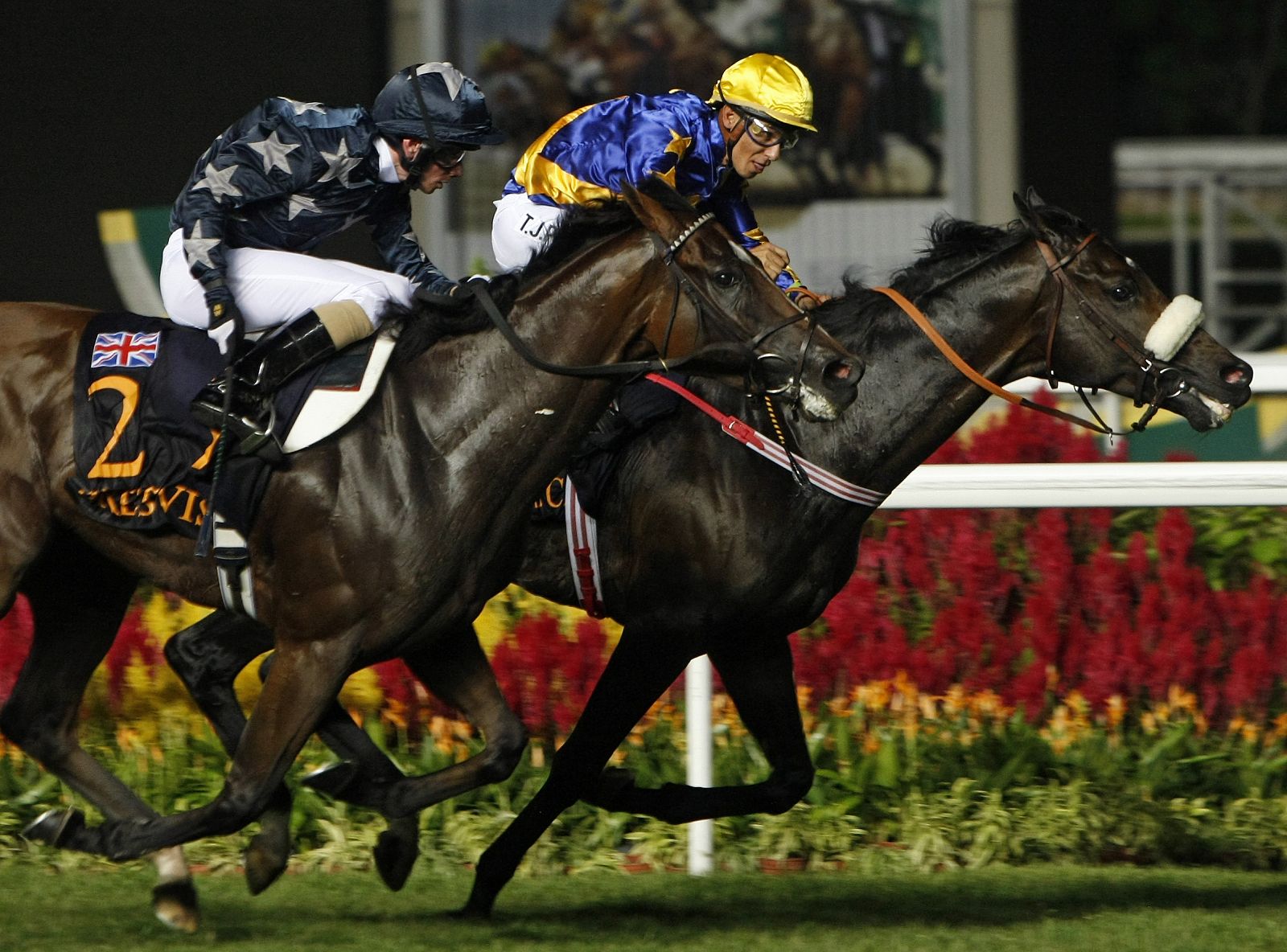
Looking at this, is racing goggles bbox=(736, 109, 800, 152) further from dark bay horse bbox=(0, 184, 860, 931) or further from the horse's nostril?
the horse's nostril

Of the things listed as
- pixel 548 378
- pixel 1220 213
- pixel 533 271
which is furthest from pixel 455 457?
pixel 1220 213

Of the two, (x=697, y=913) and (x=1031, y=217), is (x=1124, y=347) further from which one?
(x=697, y=913)

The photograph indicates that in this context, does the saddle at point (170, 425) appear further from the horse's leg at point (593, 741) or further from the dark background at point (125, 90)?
the dark background at point (125, 90)

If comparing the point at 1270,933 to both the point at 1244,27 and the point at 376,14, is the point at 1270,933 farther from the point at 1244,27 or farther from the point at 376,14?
the point at 1244,27

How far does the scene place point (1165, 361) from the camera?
13.9 ft

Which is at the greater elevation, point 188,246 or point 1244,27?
point 1244,27

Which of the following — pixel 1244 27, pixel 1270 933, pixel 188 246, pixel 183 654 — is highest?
pixel 1244 27

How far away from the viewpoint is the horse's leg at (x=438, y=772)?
4.15 metres

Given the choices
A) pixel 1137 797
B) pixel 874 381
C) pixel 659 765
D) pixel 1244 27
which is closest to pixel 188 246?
pixel 874 381

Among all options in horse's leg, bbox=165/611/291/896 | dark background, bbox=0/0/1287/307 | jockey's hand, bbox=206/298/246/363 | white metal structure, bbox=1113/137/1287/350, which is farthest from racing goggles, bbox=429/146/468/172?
white metal structure, bbox=1113/137/1287/350

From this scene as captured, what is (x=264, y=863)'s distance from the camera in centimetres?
412

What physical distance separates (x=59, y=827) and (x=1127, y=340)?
260 cm

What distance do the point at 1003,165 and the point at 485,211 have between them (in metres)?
2.70

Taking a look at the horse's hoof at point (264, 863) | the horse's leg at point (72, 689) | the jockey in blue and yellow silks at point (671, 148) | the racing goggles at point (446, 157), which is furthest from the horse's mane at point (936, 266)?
the horse's leg at point (72, 689)
